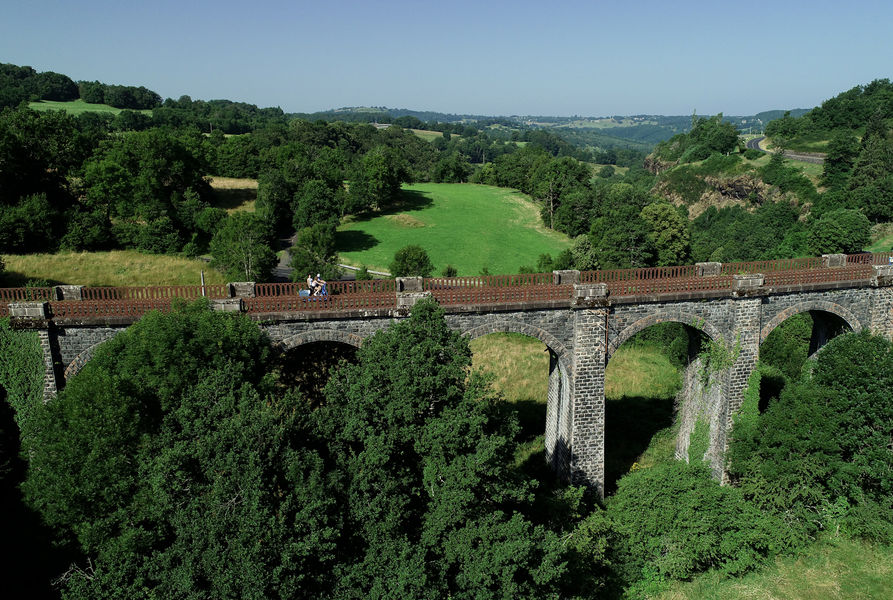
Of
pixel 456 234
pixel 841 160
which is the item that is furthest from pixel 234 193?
pixel 841 160

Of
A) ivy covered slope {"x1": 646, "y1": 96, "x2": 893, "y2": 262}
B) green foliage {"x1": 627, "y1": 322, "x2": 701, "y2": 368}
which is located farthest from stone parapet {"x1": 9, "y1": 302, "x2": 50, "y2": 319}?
ivy covered slope {"x1": 646, "y1": 96, "x2": 893, "y2": 262}

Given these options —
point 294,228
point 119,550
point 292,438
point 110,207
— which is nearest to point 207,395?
point 292,438

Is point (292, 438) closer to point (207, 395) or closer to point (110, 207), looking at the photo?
point (207, 395)

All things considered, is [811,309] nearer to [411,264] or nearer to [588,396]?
[588,396]

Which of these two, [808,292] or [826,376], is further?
[808,292]

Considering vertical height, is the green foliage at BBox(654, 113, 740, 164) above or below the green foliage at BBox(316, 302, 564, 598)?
above

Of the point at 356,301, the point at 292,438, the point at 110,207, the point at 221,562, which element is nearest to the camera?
the point at 221,562

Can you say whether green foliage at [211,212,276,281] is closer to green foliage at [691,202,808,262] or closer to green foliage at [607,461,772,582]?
green foliage at [607,461,772,582]
